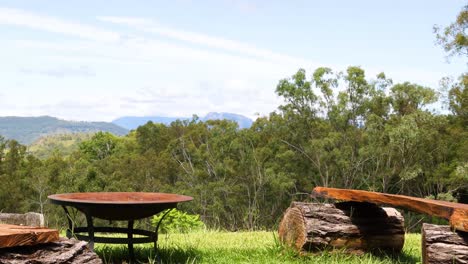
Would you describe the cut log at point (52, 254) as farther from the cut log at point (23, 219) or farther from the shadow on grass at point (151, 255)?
the cut log at point (23, 219)

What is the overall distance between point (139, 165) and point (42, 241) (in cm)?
3510

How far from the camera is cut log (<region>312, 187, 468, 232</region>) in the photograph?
4.43 metres

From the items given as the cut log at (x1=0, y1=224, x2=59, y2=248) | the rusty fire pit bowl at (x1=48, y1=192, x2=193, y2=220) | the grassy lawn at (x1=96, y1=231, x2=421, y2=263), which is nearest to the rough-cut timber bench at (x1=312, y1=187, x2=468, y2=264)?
the grassy lawn at (x1=96, y1=231, x2=421, y2=263)

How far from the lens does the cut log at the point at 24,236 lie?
11.9 ft

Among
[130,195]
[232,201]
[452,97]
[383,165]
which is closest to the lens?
[130,195]

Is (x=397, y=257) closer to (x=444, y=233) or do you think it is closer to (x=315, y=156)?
(x=444, y=233)

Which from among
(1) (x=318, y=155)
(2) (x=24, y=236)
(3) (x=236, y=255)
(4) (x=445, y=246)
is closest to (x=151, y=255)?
(3) (x=236, y=255)

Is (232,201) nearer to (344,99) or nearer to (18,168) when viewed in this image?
(344,99)

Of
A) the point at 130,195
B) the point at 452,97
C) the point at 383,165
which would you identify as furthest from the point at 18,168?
the point at 130,195

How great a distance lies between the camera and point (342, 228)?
5.79 m

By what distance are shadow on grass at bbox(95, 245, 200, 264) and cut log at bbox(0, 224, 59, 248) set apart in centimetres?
130

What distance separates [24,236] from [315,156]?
87.6 ft

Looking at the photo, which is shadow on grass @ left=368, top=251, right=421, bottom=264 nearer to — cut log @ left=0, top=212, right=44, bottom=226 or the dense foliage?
cut log @ left=0, top=212, right=44, bottom=226

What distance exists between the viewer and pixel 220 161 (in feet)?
116
